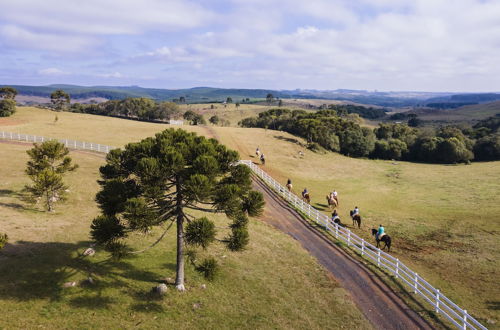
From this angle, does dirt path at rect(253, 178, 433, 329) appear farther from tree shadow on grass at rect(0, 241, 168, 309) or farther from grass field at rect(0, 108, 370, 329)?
tree shadow on grass at rect(0, 241, 168, 309)

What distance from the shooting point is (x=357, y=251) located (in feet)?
81.1

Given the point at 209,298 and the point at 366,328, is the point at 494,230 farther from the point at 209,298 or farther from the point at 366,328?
the point at 209,298

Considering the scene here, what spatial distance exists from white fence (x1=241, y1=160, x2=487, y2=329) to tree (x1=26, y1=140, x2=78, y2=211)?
2240cm

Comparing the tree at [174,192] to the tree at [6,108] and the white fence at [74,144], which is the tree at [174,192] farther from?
the tree at [6,108]

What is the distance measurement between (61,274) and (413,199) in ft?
137

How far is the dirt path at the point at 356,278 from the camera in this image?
53.1ft

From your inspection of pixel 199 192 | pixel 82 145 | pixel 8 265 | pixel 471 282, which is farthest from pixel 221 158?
pixel 82 145

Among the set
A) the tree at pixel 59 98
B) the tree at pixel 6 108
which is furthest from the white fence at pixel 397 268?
the tree at pixel 59 98

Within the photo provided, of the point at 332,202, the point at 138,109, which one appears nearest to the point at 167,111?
the point at 138,109

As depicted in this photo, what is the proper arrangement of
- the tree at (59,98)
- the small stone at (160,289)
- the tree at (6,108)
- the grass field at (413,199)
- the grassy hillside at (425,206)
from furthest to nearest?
1. the tree at (59,98)
2. the tree at (6,108)
3. the grass field at (413,199)
4. the grassy hillside at (425,206)
5. the small stone at (160,289)

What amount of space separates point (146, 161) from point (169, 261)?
951 centimetres

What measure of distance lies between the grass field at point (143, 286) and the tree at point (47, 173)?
1.46 m

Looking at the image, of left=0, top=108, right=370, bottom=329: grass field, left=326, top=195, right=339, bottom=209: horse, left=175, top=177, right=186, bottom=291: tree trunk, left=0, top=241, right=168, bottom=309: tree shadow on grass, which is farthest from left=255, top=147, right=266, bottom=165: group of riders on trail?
left=175, top=177, right=186, bottom=291: tree trunk

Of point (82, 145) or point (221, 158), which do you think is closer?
point (221, 158)
